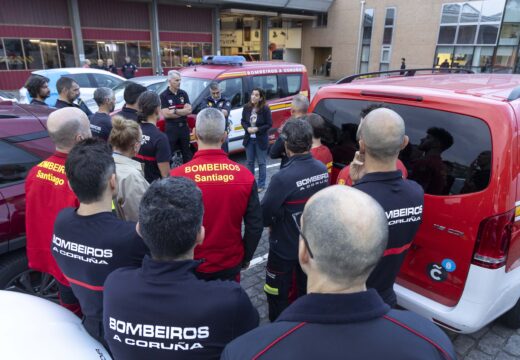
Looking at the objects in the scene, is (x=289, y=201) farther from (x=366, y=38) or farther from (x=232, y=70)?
(x=366, y=38)

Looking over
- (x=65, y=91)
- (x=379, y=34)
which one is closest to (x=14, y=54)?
(x=65, y=91)

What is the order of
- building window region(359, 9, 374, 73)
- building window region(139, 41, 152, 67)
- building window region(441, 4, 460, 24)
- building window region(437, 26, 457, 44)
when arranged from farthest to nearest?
building window region(359, 9, 374, 73)
building window region(437, 26, 457, 44)
building window region(441, 4, 460, 24)
building window region(139, 41, 152, 67)

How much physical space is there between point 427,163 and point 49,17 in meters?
22.8

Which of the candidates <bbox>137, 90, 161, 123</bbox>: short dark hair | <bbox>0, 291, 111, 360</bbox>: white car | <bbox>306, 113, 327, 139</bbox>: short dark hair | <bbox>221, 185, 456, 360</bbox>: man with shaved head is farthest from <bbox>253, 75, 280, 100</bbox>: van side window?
<bbox>221, 185, 456, 360</bbox>: man with shaved head

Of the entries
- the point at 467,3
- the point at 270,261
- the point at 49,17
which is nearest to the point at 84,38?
the point at 49,17

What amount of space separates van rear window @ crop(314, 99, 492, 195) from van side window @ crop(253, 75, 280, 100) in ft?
16.7

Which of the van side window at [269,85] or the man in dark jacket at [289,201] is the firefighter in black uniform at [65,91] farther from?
the van side window at [269,85]

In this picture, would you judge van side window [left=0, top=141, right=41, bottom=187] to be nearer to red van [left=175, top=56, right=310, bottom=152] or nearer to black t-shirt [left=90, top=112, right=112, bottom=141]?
black t-shirt [left=90, top=112, right=112, bottom=141]

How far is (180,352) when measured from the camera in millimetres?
1353

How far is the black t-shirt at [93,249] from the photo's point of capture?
5.81 ft

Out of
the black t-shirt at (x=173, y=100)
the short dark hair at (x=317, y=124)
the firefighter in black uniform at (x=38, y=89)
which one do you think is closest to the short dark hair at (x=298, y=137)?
the short dark hair at (x=317, y=124)

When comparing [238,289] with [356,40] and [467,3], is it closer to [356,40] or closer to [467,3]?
[467,3]

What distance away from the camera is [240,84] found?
292 inches

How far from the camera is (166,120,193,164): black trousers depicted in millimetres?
6117
